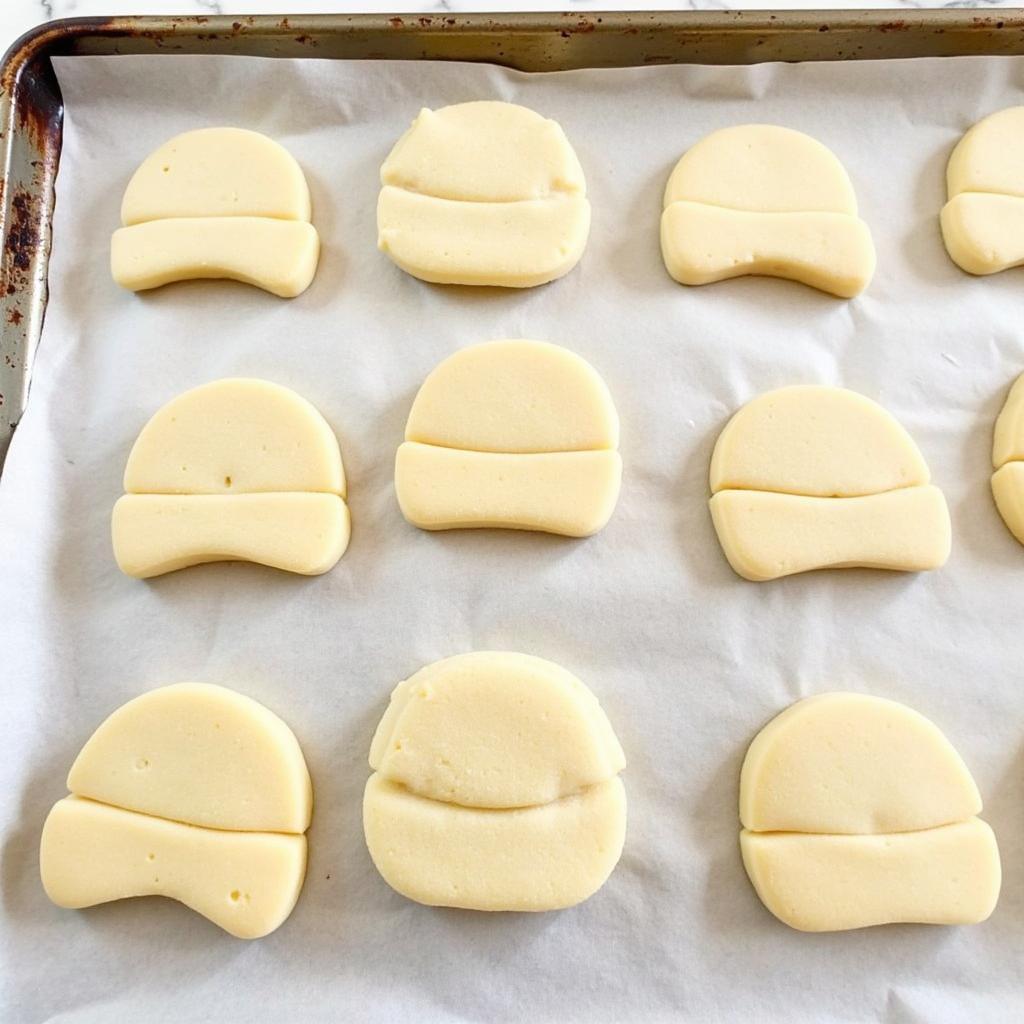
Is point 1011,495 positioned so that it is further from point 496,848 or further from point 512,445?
point 496,848

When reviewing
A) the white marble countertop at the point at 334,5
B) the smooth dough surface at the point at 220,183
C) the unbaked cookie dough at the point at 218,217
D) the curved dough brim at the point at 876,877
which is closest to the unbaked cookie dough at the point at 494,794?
the curved dough brim at the point at 876,877

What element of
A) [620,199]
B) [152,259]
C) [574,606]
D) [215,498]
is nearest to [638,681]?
[574,606]

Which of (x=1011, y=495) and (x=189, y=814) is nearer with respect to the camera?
(x=189, y=814)

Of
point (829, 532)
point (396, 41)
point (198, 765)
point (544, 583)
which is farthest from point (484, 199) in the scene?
point (198, 765)

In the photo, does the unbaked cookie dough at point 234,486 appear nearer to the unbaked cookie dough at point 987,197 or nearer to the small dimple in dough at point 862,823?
the small dimple in dough at point 862,823

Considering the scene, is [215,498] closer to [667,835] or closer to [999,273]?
[667,835]

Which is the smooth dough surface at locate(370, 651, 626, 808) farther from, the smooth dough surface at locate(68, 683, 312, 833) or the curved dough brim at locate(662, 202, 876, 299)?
the curved dough brim at locate(662, 202, 876, 299)

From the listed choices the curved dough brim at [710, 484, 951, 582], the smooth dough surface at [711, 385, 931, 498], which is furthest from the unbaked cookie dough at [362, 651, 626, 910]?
the smooth dough surface at [711, 385, 931, 498]

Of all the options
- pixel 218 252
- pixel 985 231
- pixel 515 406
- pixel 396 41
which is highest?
pixel 396 41
